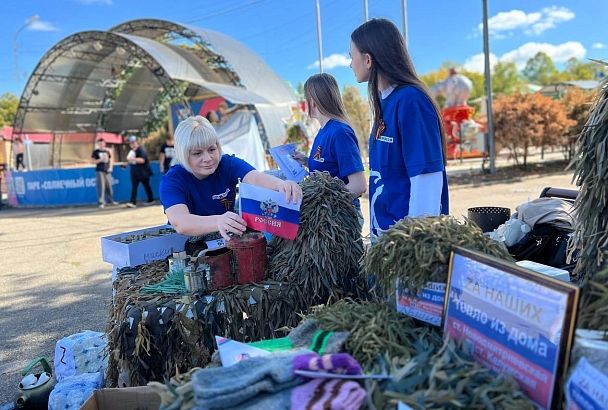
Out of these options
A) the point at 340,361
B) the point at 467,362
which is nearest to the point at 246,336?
the point at 340,361

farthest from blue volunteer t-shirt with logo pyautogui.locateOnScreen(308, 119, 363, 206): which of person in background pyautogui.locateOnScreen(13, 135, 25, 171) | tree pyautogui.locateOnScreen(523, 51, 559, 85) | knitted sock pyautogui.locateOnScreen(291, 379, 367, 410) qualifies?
tree pyautogui.locateOnScreen(523, 51, 559, 85)

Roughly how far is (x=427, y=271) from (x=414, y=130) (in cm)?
79

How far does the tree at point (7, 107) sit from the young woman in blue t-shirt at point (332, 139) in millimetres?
60086

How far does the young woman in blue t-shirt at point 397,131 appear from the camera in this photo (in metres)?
1.90

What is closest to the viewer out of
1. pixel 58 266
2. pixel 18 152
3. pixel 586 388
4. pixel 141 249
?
pixel 586 388

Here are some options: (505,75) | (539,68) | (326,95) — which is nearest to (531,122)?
(326,95)

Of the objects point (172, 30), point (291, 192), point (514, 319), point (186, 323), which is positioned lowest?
point (186, 323)

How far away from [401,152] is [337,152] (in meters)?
0.72

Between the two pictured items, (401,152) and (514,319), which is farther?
(401,152)

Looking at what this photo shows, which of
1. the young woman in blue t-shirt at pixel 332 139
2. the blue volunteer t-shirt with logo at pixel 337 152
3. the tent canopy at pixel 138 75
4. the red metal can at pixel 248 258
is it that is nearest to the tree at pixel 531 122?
the tent canopy at pixel 138 75

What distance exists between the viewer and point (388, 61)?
201cm

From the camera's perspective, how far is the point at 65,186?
46.8ft

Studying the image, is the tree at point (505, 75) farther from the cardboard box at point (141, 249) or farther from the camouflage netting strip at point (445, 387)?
the camouflage netting strip at point (445, 387)

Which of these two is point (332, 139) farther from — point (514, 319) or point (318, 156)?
point (514, 319)
